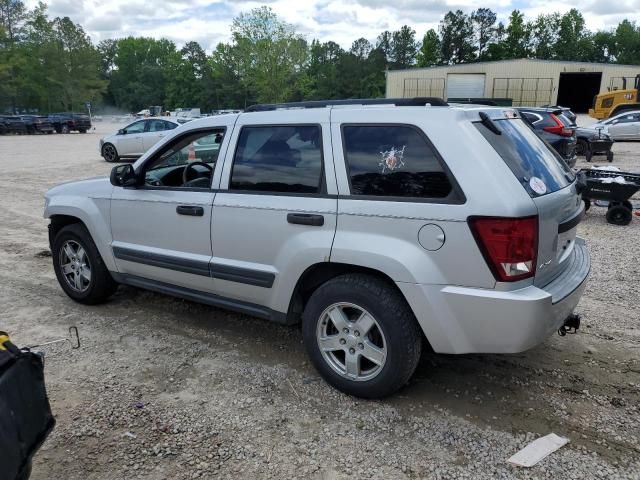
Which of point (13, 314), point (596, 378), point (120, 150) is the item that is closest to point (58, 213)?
point (13, 314)

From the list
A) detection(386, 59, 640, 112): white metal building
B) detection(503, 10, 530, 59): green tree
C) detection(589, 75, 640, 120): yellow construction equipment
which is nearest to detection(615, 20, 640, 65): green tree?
detection(503, 10, 530, 59): green tree

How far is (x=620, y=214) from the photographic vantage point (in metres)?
8.39

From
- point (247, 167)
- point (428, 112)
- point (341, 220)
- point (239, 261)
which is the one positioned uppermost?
point (428, 112)

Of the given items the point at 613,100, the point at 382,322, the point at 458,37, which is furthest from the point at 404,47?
the point at 382,322

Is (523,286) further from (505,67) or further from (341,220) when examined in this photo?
(505,67)

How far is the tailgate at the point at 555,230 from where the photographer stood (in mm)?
2889

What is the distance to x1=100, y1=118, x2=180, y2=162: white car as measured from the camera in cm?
1792

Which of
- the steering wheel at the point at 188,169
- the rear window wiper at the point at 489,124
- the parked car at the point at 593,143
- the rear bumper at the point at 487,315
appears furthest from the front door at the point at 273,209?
the parked car at the point at 593,143

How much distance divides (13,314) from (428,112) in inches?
166

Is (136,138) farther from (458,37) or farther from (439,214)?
(458,37)

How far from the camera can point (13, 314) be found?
480 centimetres

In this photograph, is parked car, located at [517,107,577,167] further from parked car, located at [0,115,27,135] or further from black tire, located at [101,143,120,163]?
parked car, located at [0,115,27,135]

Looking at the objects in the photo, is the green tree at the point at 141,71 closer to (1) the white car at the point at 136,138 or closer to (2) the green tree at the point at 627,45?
(2) the green tree at the point at 627,45

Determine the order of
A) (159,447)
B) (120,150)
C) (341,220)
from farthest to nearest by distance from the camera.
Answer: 1. (120,150)
2. (341,220)
3. (159,447)
